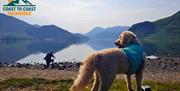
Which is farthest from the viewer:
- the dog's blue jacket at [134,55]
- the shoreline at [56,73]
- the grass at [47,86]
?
the shoreline at [56,73]

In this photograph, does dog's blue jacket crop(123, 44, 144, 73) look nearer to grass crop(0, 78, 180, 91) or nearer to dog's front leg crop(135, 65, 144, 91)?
dog's front leg crop(135, 65, 144, 91)

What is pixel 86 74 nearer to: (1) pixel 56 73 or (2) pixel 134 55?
(2) pixel 134 55

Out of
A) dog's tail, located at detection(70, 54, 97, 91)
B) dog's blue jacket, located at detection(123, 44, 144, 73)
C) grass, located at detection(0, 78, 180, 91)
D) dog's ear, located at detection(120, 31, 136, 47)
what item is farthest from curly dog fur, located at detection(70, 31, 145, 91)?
grass, located at detection(0, 78, 180, 91)

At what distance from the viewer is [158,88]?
16516mm

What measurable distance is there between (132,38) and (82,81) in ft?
9.16

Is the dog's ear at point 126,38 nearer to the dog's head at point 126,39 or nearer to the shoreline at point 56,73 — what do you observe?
the dog's head at point 126,39

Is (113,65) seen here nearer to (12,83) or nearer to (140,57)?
(140,57)

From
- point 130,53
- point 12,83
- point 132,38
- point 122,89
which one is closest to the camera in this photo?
→ point 130,53

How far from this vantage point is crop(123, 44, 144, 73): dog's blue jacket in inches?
455

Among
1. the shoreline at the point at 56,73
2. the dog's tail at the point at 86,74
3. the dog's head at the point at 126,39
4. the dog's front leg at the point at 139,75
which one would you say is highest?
the dog's head at the point at 126,39

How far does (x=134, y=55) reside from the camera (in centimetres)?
1174

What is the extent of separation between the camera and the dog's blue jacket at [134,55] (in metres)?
11.6

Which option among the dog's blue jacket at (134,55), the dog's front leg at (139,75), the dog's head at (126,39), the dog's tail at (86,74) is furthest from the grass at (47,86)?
the dog's tail at (86,74)

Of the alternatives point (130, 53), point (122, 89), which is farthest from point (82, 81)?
A: point (122, 89)
